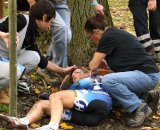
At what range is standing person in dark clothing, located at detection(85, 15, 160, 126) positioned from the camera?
4.46 m

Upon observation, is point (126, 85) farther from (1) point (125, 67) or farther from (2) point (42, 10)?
(2) point (42, 10)

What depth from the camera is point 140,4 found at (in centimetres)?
621

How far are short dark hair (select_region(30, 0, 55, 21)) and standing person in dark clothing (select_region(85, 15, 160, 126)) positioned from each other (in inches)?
17.1

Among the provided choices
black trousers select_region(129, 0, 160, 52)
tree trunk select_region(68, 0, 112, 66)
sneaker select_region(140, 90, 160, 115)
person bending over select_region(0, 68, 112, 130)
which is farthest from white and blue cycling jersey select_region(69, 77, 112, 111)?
black trousers select_region(129, 0, 160, 52)

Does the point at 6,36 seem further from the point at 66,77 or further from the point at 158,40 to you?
the point at 158,40

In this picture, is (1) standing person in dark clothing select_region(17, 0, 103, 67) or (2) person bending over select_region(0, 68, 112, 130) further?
(1) standing person in dark clothing select_region(17, 0, 103, 67)

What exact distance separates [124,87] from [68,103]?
0.58m

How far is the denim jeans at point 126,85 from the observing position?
14.6 feet

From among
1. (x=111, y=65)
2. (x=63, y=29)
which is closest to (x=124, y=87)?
(x=111, y=65)

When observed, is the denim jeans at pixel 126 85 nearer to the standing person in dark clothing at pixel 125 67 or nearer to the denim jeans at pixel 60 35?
the standing person in dark clothing at pixel 125 67

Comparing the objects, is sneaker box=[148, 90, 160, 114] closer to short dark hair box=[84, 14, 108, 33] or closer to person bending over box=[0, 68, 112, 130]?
person bending over box=[0, 68, 112, 130]

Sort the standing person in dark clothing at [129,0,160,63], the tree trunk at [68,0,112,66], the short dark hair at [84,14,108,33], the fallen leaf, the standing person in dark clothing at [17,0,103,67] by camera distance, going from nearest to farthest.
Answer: the fallen leaf → the short dark hair at [84,14,108,33] → the standing person in dark clothing at [17,0,103,67] → the tree trunk at [68,0,112,66] → the standing person in dark clothing at [129,0,160,63]

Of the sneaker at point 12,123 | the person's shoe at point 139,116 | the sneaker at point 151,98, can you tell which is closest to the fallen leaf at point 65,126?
the sneaker at point 12,123

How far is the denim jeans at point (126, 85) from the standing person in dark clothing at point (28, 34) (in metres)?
0.81
